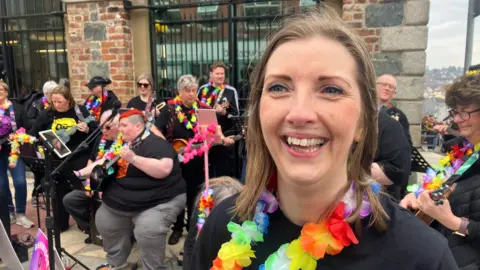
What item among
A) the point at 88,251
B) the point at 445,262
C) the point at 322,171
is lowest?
the point at 88,251

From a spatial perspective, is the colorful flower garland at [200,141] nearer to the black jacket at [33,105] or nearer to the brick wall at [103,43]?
the brick wall at [103,43]

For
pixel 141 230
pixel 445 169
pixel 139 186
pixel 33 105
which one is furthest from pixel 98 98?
pixel 445 169

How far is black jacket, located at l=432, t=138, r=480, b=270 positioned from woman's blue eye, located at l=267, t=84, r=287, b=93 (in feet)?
4.70

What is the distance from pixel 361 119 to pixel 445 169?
1.73m

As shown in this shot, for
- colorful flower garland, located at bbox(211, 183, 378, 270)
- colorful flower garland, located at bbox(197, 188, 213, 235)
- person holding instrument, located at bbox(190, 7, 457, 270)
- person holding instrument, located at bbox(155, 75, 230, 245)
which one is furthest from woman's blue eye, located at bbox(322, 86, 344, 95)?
person holding instrument, located at bbox(155, 75, 230, 245)

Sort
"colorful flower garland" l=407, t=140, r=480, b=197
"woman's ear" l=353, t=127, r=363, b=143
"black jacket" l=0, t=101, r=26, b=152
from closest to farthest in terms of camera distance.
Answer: "woman's ear" l=353, t=127, r=363, b=143
"colorful flower garland" l=407, t=140, r=480, b=197
"black jacket" l=0, t=101, r=26, b=152

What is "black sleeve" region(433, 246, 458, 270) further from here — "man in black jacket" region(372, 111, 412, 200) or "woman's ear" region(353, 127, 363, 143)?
"man in black jacket" region(372, 111, 412, 200)

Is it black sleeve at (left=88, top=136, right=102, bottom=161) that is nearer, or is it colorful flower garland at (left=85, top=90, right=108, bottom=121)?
black sleeve at (left=88, top=136, right=102, bottom=161)

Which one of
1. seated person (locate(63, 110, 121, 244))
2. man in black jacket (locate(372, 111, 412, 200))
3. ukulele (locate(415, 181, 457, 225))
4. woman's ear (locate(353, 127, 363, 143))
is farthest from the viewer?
seated person (locate(63, 110, 121, 244))

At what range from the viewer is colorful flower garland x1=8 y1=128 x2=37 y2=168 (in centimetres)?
441

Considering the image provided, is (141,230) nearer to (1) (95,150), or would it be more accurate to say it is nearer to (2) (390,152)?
(1) (95,150)

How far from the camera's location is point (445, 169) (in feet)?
8.04

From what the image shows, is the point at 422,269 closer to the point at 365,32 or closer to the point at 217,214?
the point at 217,214

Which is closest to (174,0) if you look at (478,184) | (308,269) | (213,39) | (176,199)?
(213,39)
